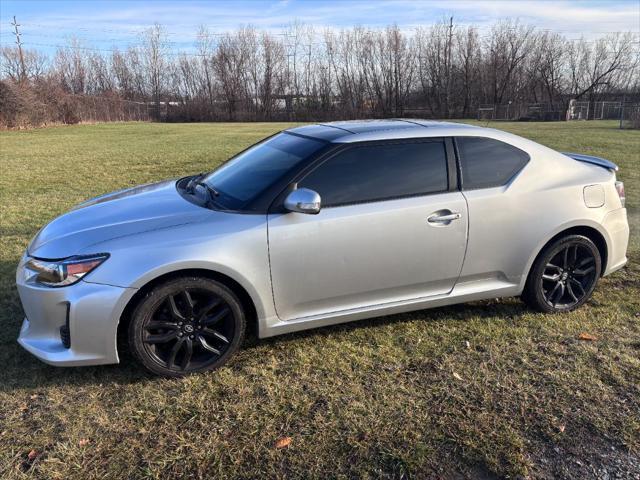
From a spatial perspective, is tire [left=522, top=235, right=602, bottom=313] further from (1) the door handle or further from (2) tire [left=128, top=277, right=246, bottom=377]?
(2) tire [left=128, top=277, right=246, bottom=377]

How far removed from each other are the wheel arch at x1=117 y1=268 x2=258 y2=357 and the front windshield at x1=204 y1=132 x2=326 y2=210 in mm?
501

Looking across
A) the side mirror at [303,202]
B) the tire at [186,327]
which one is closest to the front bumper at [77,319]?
the tire at [186,327]

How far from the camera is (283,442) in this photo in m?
2.71

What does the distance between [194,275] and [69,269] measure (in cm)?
73

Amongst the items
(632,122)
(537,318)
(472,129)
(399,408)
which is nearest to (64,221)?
(399,408)

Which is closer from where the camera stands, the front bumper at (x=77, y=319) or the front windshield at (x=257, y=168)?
the front bumper at (x=77, y=319)

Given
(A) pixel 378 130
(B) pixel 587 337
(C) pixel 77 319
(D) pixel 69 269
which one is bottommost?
(B) pixel 587 337

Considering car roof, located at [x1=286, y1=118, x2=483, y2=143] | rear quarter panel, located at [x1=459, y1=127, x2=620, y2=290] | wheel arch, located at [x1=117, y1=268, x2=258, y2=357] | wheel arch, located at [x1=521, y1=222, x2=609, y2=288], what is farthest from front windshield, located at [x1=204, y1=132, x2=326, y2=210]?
wheel arch, located at [x1=521, y1=222, x2=609, y2=288]

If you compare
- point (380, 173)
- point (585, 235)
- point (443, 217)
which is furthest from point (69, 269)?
point (585, 235)

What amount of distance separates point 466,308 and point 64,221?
3252 mm

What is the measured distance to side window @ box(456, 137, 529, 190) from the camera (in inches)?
150

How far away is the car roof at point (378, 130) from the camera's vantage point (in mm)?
3715

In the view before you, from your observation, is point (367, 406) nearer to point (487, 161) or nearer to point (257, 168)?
point (257, 168)

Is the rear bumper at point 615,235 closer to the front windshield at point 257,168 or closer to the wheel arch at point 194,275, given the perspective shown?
the front windshield at point 257,168
